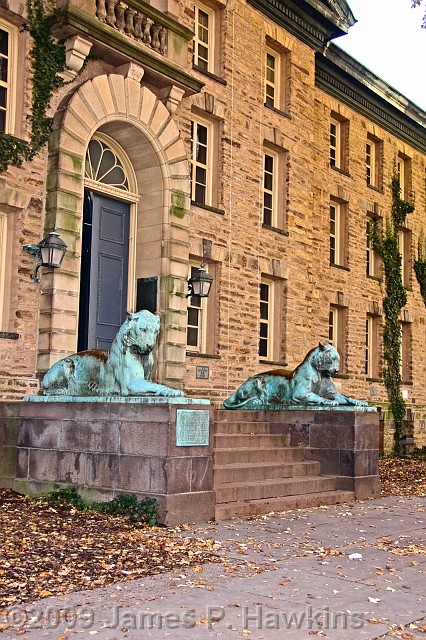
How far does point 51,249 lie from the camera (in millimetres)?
12242

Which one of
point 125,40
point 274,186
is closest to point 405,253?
point 274,186

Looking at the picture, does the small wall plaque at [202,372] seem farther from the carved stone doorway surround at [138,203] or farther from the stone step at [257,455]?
the stone step at [257,455]

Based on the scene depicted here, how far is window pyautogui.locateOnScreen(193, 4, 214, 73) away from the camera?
17203 mm

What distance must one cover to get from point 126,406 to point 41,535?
208 cm

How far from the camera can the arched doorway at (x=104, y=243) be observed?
1437cm

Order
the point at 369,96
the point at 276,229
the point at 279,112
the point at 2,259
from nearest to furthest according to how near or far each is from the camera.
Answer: the point at 2,259
the point at 276,229
the point at 279,112
the point at 369,96

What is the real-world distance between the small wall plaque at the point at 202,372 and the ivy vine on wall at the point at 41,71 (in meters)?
5.53

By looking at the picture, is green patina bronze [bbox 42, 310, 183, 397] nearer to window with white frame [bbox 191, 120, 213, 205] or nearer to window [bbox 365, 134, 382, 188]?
window with white frame [bbox 191, 120, 213, 205]

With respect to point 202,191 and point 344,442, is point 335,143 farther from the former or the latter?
point 344,442

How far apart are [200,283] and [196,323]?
1474mm

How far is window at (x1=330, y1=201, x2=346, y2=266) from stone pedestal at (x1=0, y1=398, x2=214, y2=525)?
13.4 metres

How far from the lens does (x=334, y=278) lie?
21.9 meters

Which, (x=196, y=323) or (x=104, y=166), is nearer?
(x=104, y=166)

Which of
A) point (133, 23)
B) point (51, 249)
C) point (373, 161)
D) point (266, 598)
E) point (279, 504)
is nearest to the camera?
point (266, 598)
